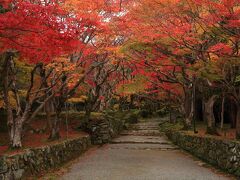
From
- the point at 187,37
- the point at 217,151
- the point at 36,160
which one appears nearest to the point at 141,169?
the point at 217,151

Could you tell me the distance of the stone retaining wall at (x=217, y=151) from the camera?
11127 mm

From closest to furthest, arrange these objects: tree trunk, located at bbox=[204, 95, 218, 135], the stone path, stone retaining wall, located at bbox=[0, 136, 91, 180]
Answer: stone retaining wall, located at bbox=[0, 136, 91, 180]
the stone path
tree trunk, located at bbox=[204, 95, 218, 135]

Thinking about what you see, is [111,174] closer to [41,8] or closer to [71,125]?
[41,8]

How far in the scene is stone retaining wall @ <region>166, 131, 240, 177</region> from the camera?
438 inches

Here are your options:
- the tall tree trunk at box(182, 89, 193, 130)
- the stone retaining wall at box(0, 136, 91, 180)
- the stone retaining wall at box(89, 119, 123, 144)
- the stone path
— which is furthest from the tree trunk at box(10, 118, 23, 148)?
the tall tree trunk at box(182, 89, 193, 130)

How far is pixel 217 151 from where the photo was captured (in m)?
13.1

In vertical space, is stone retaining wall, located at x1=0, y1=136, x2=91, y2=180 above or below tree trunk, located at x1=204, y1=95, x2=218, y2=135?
below

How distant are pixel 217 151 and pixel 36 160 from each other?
7210 mm

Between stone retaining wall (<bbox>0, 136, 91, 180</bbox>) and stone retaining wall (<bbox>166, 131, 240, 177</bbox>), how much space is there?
6.39 m

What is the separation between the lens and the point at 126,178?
35.3 ft

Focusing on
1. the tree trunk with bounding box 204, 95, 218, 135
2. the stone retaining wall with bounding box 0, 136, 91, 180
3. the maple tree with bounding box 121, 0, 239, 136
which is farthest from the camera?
the tree trunk with bounding box 204, 95, 218, 135

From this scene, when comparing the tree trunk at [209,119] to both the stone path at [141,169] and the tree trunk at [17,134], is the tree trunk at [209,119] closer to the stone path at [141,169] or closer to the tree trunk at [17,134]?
the stone path at [141,169]

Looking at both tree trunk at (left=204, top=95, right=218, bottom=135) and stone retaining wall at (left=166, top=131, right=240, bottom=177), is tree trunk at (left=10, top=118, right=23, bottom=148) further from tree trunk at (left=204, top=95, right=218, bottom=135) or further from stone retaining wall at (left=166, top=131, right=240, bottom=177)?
tree trunk at (left=204, top=95, right=218, bottom=135)

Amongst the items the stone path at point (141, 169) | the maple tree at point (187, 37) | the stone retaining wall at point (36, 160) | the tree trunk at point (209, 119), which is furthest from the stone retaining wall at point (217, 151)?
the stone retaining wall at point (36, 160)
